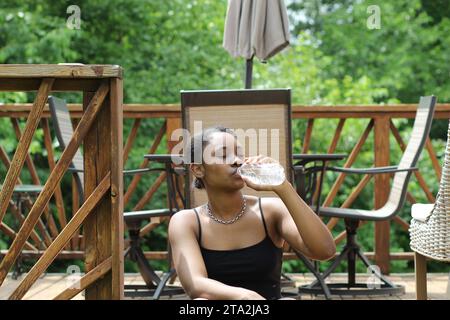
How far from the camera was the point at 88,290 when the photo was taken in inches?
106

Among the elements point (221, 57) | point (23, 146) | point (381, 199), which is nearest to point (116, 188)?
point (23, 146)

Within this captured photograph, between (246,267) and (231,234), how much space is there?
0.10 metres

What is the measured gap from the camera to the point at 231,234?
2.24m

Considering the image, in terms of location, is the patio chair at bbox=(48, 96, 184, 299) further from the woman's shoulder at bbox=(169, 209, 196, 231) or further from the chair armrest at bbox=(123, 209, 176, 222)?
the woman's shoulder at bbox=(169, 209, 196, 231)

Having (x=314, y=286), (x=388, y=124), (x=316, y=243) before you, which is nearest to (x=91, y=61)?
(x=388, y=124)

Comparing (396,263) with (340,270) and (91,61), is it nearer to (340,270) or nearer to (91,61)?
(340,270)

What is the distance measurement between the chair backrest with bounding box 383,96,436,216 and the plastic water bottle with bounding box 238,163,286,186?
241 centimetres

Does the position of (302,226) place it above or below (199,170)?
below

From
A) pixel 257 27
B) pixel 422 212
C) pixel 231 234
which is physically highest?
pixel 257 27

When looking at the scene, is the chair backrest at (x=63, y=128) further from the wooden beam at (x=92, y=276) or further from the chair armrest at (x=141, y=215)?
the wooden beam at (x=92, y=276)

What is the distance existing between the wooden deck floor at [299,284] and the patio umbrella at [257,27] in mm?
1440

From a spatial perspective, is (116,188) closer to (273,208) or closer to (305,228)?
(273,208)

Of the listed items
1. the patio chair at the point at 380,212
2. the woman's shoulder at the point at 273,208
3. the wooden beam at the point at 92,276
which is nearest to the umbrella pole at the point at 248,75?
the patio chair at the point at 380,212

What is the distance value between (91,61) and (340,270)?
4782 millimetres
